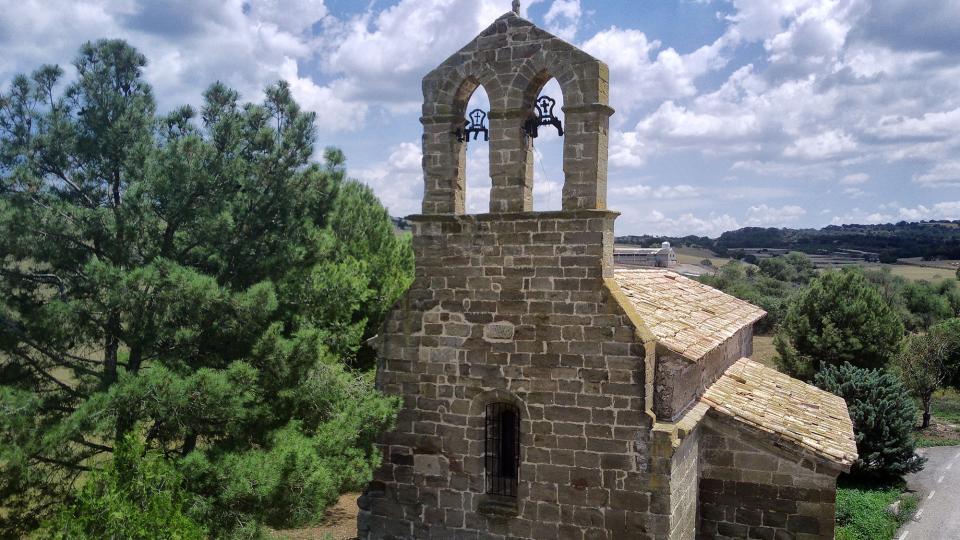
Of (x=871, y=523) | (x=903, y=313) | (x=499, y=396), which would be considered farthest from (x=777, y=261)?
(x=499, y=396)

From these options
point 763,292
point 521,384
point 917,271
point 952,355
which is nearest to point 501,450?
point 521,384

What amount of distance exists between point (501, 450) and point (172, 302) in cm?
461

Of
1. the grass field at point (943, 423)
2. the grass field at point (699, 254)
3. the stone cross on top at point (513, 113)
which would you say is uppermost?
the stone cross on top at point (513, 113)

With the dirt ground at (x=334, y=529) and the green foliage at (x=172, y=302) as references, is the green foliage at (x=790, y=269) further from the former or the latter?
the green foliage at (x=172, y=302)

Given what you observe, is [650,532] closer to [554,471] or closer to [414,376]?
[554,471]

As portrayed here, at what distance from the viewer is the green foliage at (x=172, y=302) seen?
25.8ft

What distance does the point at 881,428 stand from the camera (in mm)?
19953

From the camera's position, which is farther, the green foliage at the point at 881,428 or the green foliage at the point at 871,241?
the green foliage at the point at 871,241

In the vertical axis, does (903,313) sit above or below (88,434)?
below

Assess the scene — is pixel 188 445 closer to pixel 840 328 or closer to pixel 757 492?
pixel 757 492

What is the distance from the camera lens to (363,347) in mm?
18547

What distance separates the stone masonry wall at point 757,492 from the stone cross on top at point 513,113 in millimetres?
4074

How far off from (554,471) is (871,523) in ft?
38.1

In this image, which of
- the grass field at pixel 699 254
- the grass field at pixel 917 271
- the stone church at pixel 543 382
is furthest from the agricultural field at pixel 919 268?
the stone church at pixel 543 382
